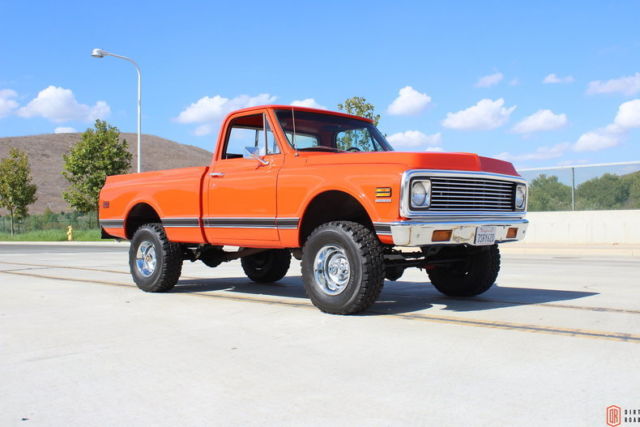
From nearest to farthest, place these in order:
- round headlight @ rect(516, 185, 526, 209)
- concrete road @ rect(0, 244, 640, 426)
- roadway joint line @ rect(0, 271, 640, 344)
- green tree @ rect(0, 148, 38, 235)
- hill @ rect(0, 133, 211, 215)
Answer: concrete road @ rect(0, 244, 640, 426) → roadway joint line @ rect(0, 271, 640, 344) → round headlight @ rect(516, 185, 526, 209) → green tree @ rect(0, 148, 38, 235) → hill @ rect(0, 133, 211, 215)

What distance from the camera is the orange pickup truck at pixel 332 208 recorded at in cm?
587

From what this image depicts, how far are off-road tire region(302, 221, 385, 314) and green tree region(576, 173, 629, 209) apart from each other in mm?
15256

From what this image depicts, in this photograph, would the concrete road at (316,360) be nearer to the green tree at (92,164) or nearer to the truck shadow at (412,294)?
the truck shadow at (412,294)

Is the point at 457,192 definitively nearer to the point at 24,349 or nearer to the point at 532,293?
the point at 532,293

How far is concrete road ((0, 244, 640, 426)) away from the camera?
327 cm

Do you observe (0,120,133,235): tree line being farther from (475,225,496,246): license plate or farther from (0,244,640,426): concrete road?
(475,225,496,246): license plate

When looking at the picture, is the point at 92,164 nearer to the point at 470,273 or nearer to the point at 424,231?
the point at 470,273

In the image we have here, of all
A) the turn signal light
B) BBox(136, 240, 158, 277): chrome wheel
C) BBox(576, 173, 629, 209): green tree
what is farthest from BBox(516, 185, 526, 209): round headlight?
BBox(576, 173, 629, 209): green tree

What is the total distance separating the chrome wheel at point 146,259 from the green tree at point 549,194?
48.4 ft

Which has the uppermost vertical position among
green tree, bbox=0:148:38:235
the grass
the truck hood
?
green tree, bbox=0:148:38:235

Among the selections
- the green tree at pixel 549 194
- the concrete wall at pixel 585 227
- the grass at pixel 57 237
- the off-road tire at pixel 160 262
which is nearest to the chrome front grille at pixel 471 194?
the off-road tire at pixel 160 262

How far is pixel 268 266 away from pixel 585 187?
13.7m

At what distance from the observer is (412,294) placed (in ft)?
25.8

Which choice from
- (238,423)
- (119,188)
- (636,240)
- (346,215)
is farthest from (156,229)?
(636,240)
